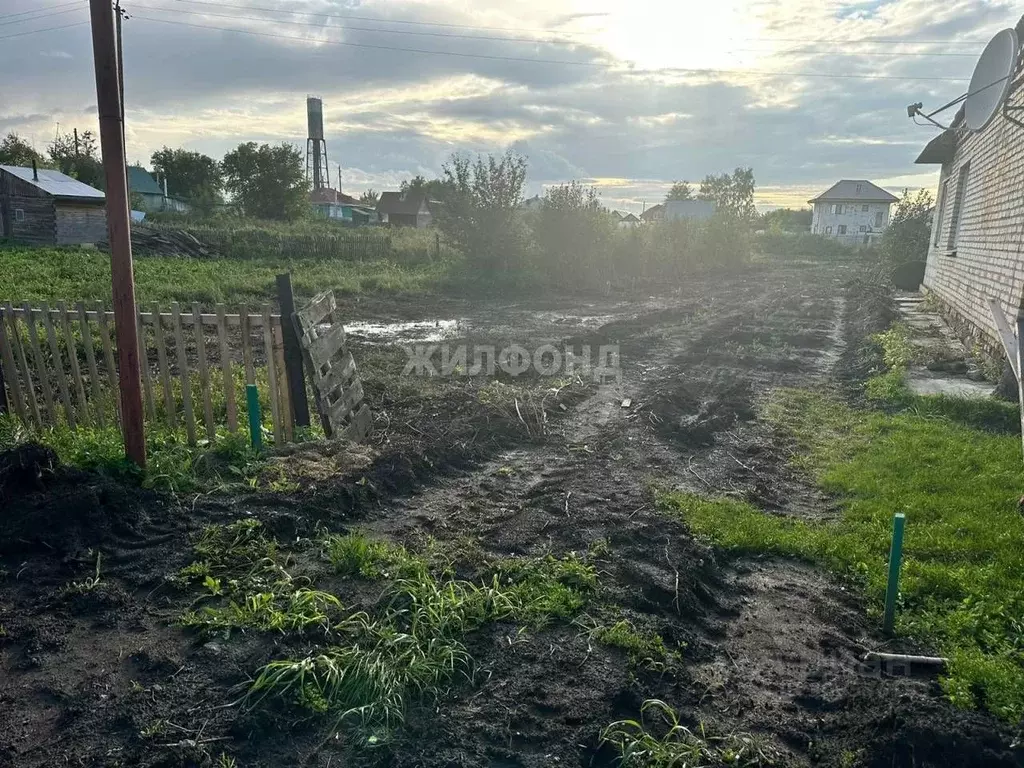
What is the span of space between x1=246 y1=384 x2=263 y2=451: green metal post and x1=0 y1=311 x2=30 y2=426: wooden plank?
8.09 feet

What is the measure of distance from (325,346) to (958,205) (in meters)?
15.3

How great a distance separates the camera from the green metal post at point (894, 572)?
3.60m

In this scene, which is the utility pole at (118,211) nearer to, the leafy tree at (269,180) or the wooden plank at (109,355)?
the wooden plank at (109,355)

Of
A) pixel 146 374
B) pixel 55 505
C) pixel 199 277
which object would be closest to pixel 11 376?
pixel 146 374

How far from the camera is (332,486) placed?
17.5 ft

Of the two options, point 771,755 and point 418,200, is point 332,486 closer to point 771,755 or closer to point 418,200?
point 771,755

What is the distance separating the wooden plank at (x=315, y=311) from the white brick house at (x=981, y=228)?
815cm

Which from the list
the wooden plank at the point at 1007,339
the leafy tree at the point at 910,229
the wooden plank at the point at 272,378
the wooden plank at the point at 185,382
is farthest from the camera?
the leafy tree at the point at 910,229

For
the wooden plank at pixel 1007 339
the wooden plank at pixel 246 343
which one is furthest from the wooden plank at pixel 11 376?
the wooden plank at pixel 1007 339

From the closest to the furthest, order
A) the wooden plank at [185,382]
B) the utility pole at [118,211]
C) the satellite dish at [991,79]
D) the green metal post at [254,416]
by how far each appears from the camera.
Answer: the utility pole at [118,211] < the green metal post at [254,416] < the wooden plank at [185,382] < the satellite dish at [991,79]

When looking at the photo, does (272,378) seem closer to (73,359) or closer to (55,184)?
(73,359)

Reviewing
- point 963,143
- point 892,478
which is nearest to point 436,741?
point 892,478

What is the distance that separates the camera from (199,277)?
19859mm

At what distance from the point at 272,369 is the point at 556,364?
19.5 feet
